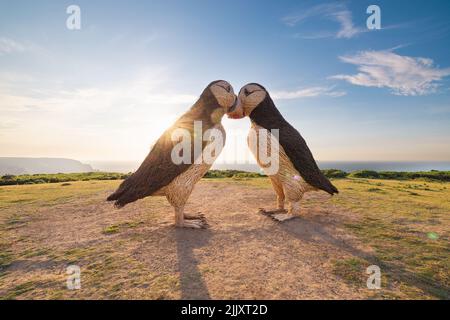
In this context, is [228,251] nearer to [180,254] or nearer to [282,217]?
[180,254]

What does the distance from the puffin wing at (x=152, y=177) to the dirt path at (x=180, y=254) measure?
892 mm

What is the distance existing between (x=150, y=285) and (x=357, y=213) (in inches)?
234

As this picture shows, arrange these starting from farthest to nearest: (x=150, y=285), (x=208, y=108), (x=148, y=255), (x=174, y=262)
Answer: (x=208, y=108)
(x=148, y=255)
(x=174, y=262)
(x=150, y=285)

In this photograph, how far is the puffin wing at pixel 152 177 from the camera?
4.96 m

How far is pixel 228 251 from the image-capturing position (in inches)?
168

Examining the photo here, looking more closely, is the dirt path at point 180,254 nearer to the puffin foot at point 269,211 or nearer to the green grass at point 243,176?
the puffin foot at point 269,211

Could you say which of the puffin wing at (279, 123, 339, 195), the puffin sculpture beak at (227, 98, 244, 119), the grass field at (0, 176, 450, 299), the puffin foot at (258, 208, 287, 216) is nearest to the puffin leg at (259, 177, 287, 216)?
the puffin foot at (258, 208, 287, 216)

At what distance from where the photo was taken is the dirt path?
10.1 feet

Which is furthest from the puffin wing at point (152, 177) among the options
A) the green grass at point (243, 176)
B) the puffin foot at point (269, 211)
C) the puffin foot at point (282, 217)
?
the green grass at point (243, 176)

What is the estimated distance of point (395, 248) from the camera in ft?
14.4

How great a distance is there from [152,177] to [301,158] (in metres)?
3.55
